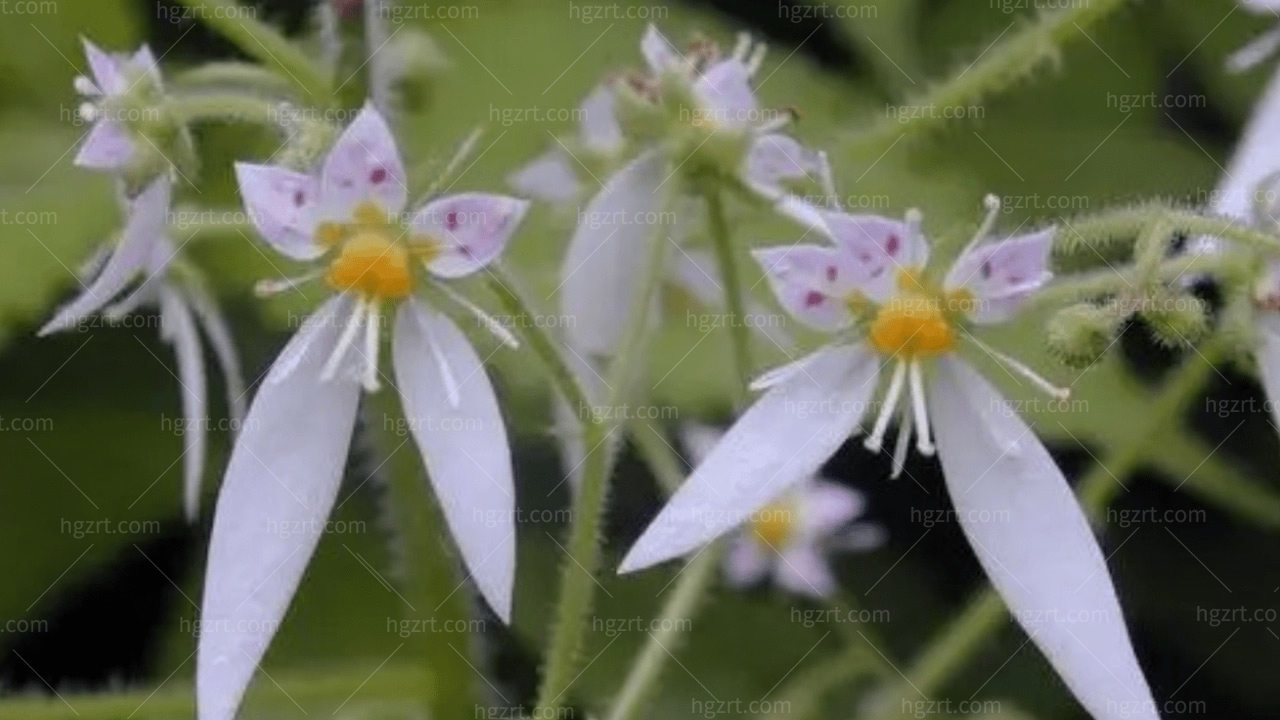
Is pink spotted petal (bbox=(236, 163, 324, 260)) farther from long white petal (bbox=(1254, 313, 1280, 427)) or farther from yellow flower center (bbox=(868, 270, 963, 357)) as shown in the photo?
long white petal (bbox=(1254, 313, 1280, 427))

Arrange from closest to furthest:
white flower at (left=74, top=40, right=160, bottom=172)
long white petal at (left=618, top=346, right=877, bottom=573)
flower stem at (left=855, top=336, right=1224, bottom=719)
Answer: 1. long white petal at (left=618, top=346, right=877, bottom=573)
2. white flower at (left=74, top=40, right=160, bottom=172)
3. flower stem at (left=855, top=336, right=1224, bottom=719)

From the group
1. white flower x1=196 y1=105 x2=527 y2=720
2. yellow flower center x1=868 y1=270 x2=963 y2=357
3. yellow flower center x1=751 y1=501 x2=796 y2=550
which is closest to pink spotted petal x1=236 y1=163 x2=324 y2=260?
white flower x1=196 y1=105 x2=527 y2=720

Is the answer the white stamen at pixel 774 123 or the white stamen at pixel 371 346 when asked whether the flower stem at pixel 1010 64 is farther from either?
the white stamen at pixel 371 346

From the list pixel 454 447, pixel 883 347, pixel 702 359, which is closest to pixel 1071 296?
pixel 883 347

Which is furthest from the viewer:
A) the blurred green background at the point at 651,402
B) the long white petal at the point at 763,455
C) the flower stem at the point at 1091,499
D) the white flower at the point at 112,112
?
the blurred green background at the point at 651,402

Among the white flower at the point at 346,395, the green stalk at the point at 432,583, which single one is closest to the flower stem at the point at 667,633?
the green stalk at the point at 432,583
